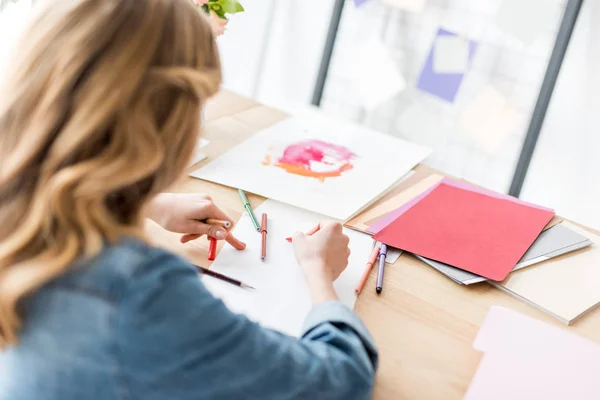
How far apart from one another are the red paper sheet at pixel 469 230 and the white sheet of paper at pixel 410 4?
2.67 feet

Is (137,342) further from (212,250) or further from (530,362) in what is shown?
(530,362)

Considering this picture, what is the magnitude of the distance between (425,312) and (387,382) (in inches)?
5.7

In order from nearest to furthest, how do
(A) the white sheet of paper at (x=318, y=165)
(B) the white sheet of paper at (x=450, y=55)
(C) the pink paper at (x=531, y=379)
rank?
(C) the pink paper at (x=531, y=379) < (A) the white sheet of paper at (x=318, y=165) < (B) the white sheet of paper at (x=450, y=55)

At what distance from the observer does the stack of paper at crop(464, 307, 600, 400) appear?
0.72m

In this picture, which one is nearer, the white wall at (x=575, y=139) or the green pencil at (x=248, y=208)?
the green pencil at (x=248, y=208)

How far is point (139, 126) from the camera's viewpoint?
559 mm

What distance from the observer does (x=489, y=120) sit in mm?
1774

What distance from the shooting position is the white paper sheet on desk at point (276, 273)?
0.79 meters

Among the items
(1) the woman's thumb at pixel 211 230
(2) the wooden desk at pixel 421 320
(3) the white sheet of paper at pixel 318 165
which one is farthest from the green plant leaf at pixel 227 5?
(1) the woman's thumb at pixel 211 230

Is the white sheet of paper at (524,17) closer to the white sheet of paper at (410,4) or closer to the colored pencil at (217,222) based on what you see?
the white sheet of paper at (410,4)

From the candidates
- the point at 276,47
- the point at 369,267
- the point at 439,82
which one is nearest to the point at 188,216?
the point at 369,267

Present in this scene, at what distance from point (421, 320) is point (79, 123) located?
0.48 m

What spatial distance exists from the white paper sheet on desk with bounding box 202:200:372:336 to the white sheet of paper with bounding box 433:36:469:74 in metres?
0.92

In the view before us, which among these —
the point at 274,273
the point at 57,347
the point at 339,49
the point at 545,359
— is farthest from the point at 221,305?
the point at 339,49
